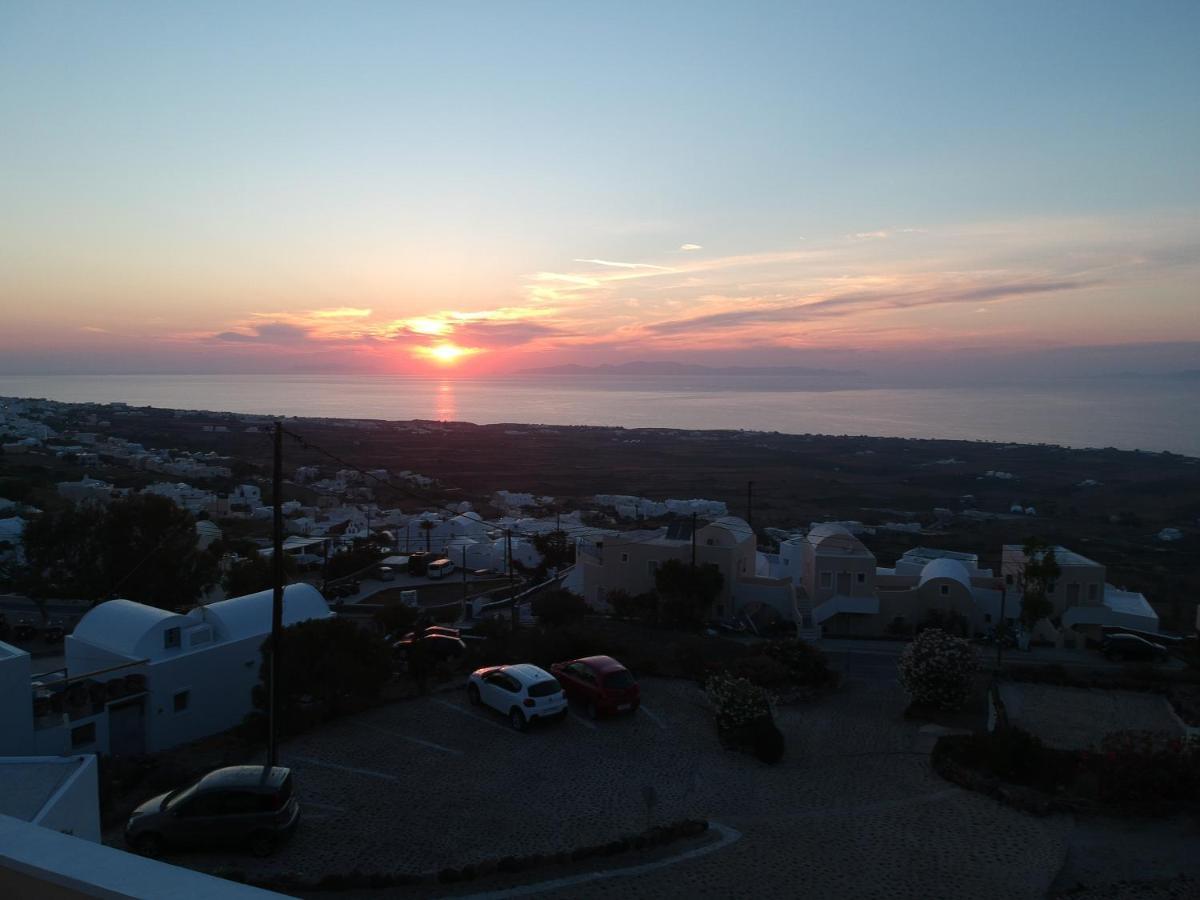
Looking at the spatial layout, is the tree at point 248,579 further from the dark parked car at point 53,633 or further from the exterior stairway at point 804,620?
the exterior stairway at point 804,620

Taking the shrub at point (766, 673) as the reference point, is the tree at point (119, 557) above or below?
above

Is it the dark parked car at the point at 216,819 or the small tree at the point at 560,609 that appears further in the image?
the small tree at the point at 560,609

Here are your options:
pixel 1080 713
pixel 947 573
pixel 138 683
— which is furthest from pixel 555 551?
pixel 138 683

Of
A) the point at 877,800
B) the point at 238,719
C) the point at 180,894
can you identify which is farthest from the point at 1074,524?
the point at 180,894

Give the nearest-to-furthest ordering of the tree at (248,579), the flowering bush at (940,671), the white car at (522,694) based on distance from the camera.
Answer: the white car at (522,694), the flowering bush at (940,671), the tree at (248,579)

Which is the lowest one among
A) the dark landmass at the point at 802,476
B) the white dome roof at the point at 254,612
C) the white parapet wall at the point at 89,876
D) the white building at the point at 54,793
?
the dark landmass at the point at 802,476

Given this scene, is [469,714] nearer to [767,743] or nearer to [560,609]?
[767,743]

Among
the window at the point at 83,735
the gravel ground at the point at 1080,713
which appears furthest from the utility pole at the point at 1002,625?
the window at the point at 83,735

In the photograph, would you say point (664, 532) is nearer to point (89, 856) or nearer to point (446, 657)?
point (446, 657)

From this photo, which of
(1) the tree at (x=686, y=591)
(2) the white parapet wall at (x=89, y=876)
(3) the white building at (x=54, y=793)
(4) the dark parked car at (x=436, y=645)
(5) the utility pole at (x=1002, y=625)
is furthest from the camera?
(1) the tree at (x=686, y=591)
